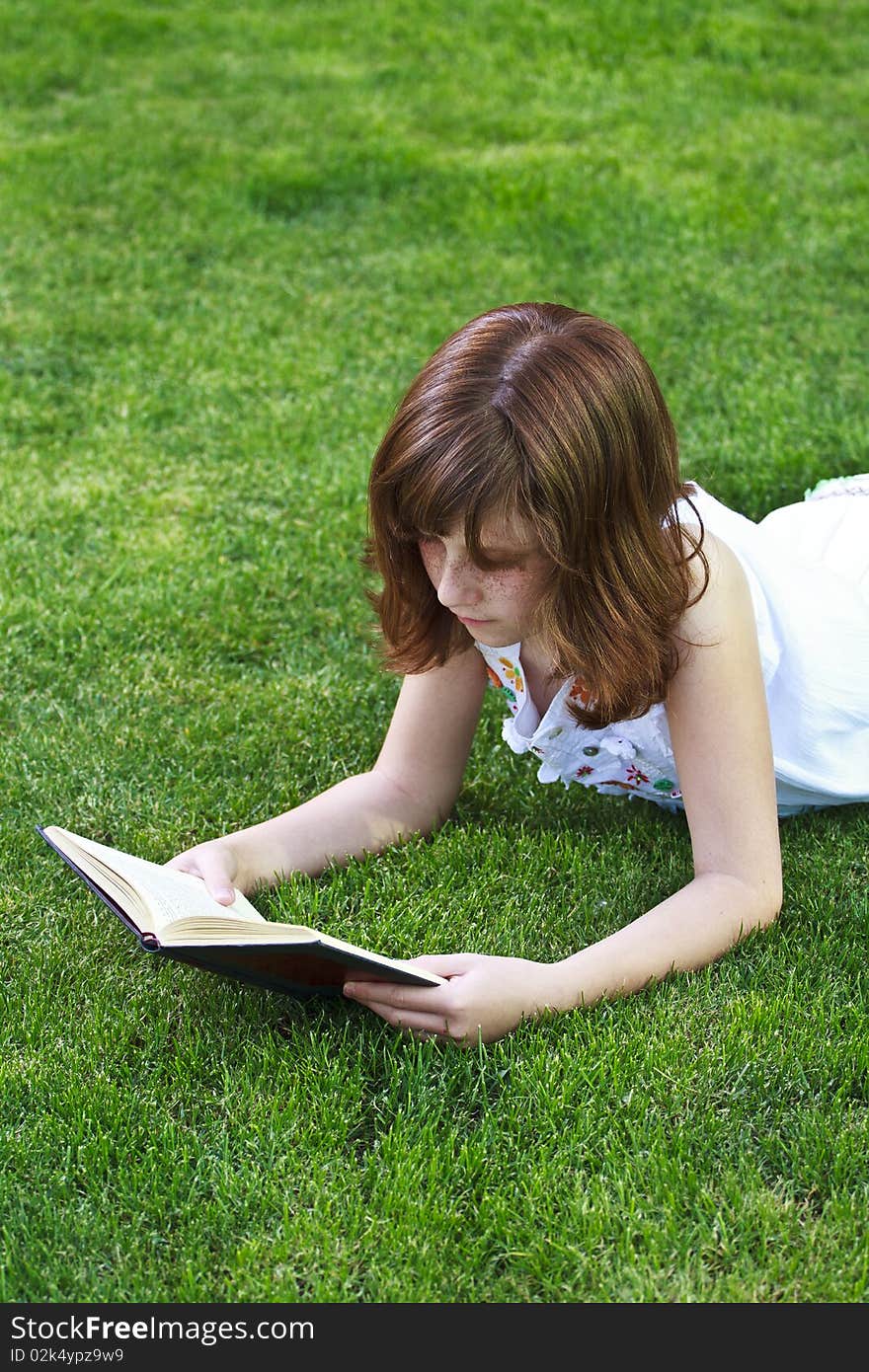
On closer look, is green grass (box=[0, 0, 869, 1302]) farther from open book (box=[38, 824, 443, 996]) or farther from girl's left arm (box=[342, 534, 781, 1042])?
open book (box=[38, 824, 443, 996])

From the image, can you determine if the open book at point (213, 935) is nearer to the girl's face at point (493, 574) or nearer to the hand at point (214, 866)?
the hand at point (214, 866)

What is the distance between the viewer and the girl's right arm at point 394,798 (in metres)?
2.49

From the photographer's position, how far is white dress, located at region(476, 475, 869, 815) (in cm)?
249

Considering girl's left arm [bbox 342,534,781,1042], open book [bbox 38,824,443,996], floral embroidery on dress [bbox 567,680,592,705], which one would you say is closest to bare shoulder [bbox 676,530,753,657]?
girl's left arm [bbox 342,534,781,1042]

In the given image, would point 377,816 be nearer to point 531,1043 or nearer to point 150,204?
point 531,1043

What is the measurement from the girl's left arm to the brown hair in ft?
0.19

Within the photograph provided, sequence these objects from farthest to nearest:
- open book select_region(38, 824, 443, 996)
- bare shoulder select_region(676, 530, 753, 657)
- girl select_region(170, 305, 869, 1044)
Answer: bare shoulder select_region(676, 530, 753, 657), girl select_region(170, 305, 869, 1044), open book select_region(38, 824, 443, 996)

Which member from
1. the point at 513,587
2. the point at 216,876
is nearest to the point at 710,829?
the point at 513,587

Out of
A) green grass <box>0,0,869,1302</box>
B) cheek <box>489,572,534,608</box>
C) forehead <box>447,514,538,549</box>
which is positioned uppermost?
forehead <box>447,514,538,549</box>

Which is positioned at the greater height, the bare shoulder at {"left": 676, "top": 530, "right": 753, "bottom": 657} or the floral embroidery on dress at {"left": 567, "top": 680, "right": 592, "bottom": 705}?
the bare shoulder at {"left": 676, "top": 530, "right": 753, "bottom": 657}

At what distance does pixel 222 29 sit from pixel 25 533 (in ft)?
15.8

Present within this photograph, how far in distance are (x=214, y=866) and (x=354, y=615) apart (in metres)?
1.30

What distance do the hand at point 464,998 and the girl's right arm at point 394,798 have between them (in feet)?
1.42
